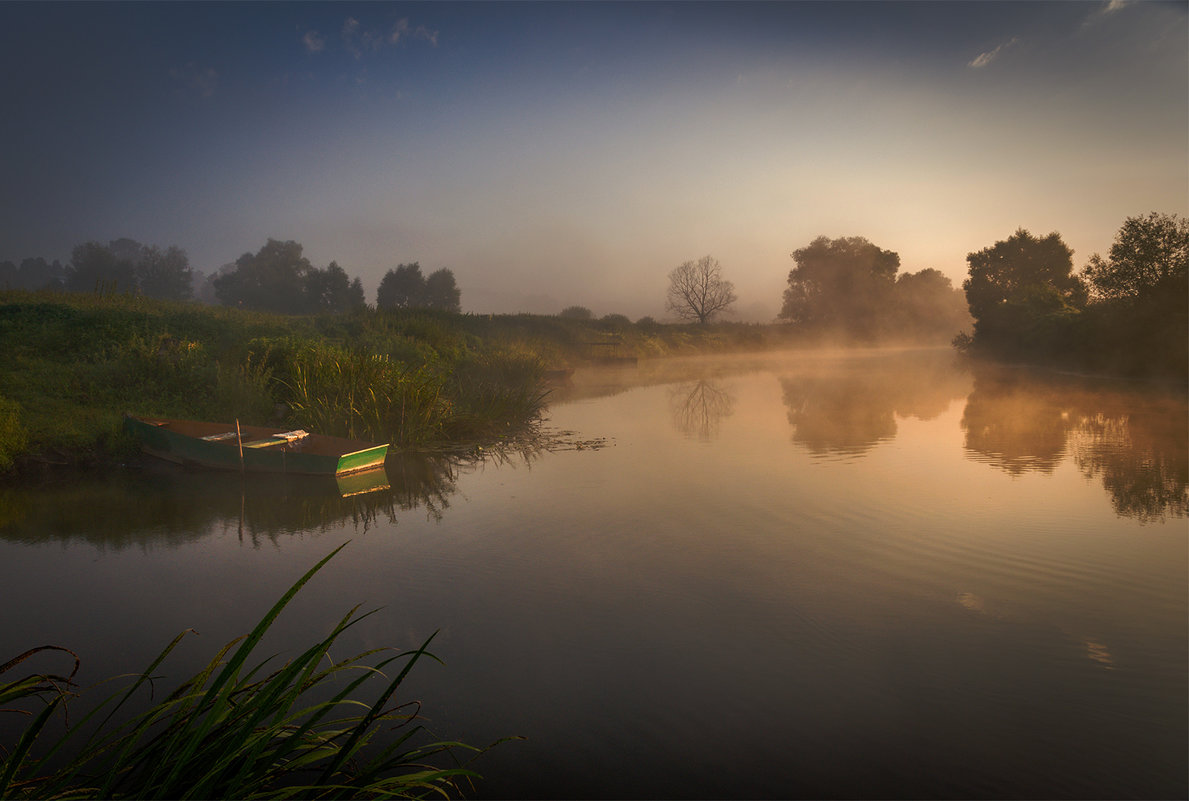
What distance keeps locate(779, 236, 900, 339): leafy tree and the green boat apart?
183 ft

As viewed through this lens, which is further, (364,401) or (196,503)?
(364,401)

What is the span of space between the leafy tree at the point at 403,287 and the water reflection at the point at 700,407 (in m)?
53.3

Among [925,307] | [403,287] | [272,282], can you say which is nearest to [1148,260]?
[925,307]

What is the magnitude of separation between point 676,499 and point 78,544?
659 cm

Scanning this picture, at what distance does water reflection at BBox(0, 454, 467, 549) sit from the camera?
25.0ft

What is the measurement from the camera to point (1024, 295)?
3653 centimetres

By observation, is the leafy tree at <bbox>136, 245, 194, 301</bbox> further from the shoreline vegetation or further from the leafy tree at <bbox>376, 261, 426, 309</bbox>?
the shoreline vegetation

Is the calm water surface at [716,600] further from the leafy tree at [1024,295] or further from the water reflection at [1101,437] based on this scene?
the leafy tree at [1024,295]

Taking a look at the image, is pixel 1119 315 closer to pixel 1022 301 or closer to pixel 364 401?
pixel 1022 301

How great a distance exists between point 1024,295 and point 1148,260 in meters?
16.3

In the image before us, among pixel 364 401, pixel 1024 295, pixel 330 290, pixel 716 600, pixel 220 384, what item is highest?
pixel 330 290

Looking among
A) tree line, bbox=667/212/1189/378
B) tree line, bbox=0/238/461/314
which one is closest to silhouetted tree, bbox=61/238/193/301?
tree line, bbox=0/238/461/314

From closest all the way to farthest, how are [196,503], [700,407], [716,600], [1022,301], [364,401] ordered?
[716,600]
[196,503]
[364,401]
[700,407]
[1022,301]

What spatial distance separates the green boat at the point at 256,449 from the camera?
9.59 metres
